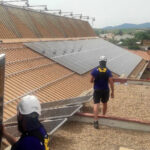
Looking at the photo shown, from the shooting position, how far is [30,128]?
8.84 ft

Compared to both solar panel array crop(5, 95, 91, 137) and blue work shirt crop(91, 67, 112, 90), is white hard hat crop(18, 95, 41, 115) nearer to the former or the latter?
solar panel array crop(5, 95, 91, 137)

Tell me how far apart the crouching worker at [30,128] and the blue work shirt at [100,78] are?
4.38 metres

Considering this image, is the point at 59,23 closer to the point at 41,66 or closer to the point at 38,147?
the point at 41,66

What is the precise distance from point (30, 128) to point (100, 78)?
4624 millimetres

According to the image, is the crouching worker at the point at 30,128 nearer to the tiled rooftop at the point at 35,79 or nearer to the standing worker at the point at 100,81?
the standing worker at the point at 100,81

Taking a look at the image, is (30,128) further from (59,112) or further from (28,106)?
(59,112)

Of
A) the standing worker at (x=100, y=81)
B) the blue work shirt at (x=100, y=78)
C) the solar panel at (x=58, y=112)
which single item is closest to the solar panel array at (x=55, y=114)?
the solar panel at (x=58, y=112)

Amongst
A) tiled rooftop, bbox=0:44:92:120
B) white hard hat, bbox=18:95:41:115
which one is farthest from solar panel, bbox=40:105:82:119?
white hard hat, bbox=18:95:41:115

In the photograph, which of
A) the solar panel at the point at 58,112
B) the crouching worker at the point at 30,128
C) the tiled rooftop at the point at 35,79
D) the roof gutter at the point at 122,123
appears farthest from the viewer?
the tiled rooftop at the point at 35,79

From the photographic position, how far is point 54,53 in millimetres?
16203

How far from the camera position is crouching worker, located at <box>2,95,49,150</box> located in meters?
2.60

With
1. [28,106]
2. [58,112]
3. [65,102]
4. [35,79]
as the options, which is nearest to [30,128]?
[28,106]

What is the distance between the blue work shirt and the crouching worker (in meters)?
4.38

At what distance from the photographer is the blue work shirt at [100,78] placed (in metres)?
7.05
